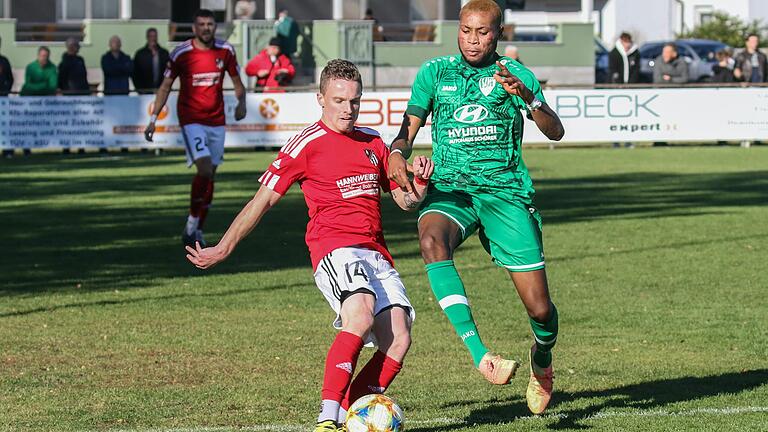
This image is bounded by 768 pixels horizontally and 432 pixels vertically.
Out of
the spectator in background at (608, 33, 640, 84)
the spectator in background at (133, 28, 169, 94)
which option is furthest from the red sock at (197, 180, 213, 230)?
the spectator in background at (608, 33, 640, 84)

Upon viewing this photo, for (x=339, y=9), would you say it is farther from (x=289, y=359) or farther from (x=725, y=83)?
(x=289, y=359)

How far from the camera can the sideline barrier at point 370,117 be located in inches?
1113

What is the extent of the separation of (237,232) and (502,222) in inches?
57.1

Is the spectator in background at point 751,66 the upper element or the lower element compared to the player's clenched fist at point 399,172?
upper

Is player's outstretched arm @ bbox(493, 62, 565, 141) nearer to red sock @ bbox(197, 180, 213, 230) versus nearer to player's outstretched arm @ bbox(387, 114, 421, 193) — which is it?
player's outstretched arm @ bbox(387, 114, 421, 193)

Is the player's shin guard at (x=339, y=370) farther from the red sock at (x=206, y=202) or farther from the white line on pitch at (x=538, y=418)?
the red sock at (x=206, y=202)

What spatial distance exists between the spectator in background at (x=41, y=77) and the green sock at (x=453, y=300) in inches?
923

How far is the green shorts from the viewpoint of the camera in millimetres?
7496

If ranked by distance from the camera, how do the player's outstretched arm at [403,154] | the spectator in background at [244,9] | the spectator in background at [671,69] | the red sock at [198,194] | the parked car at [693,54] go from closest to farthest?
the player's outstretched arm at [403,154]
the red sock at [198,194]
the spectator in background at [671,69]
the parked car at [693,54]
the spectator in background at [244,9]

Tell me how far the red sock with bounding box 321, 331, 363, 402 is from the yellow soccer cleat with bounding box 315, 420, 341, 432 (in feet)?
0.39

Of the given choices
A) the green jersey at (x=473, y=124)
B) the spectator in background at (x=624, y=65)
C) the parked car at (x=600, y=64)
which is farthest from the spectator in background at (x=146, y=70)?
the green jersey at (x=473, y=124)

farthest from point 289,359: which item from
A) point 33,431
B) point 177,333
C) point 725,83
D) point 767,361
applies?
point 725,83

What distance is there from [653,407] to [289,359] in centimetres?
252

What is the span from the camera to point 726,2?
73.6m
